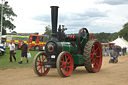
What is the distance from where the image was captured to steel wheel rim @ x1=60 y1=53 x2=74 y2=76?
323 inches

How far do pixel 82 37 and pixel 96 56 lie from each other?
131cm

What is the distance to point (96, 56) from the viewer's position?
34.1ft

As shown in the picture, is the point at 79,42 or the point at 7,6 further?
the point at 7,6

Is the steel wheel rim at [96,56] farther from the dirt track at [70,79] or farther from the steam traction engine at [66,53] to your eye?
the dirt track at [70,79]

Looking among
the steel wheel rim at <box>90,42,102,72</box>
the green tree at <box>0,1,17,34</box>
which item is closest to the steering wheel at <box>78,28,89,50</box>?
the steel wheel rim at <box>90,42,102,72</box>

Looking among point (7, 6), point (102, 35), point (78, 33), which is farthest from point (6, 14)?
point (102, 35)

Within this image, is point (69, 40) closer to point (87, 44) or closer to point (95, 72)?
point (87, 44)

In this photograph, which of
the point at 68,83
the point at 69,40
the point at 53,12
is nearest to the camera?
the point at 68,83

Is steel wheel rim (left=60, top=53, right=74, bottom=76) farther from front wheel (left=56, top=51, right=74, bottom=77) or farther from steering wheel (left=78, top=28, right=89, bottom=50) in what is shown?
steering wheel (left=78, top=28, right=89, bottom=50)

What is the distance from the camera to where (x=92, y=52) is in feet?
32.9

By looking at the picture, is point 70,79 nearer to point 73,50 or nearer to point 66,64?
point 66,64

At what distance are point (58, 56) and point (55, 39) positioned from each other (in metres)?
1.02

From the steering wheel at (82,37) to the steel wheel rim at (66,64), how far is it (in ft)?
4.22

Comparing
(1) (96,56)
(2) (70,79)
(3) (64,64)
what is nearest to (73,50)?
(3) (64,64)
